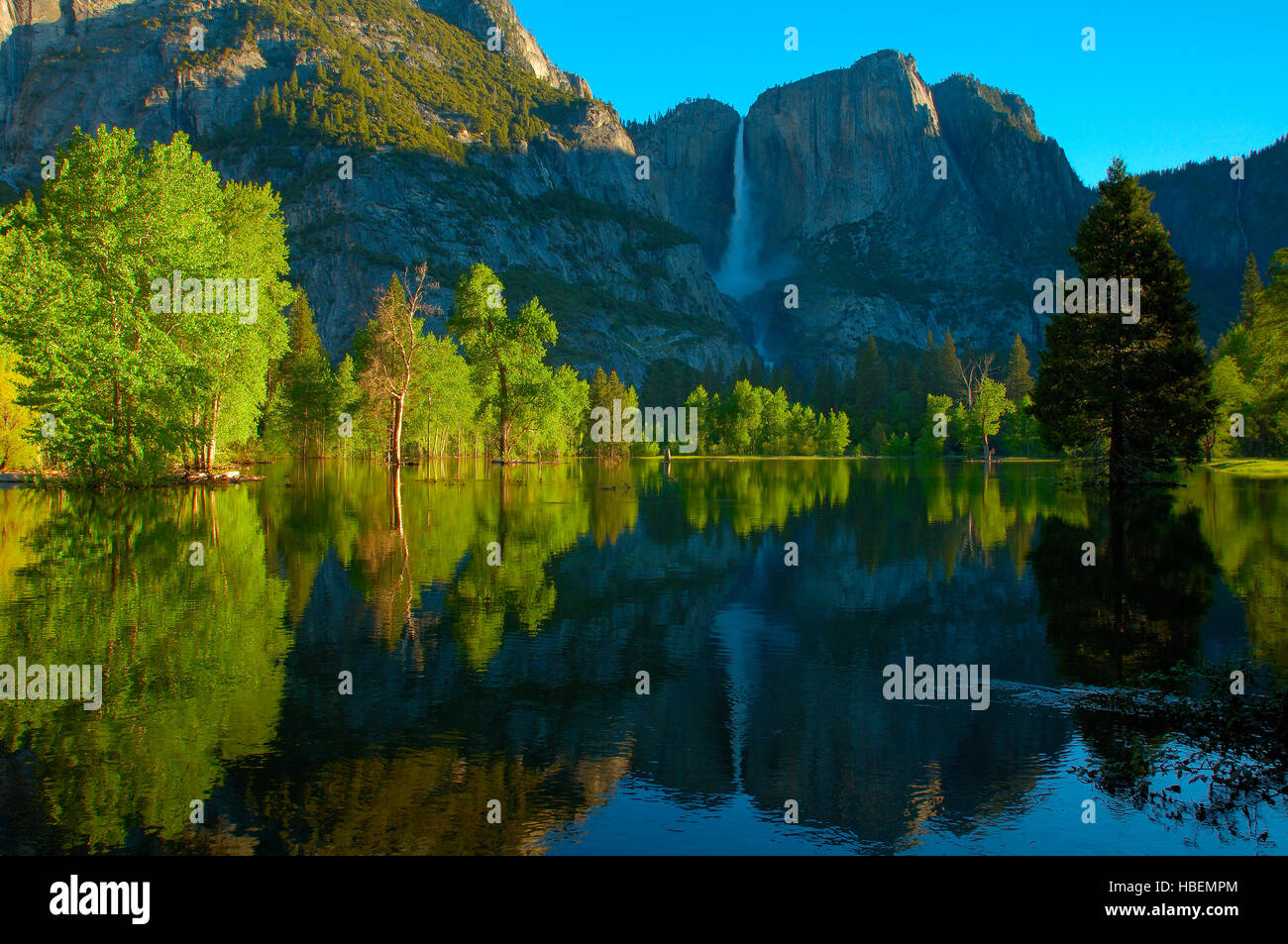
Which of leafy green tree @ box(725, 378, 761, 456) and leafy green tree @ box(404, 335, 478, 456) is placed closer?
leafy green tree @ box(404, 335, 478, 456)

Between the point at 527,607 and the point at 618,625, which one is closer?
the point at 618,625

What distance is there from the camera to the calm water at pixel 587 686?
800 centimetres

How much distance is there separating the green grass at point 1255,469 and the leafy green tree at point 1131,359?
86.1 ft

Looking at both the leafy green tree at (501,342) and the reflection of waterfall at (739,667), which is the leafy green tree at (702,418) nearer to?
the leafy green tree at (501,342)

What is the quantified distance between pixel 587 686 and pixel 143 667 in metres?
6.82

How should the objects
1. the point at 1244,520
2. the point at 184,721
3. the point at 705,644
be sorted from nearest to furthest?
the point at 184,721 < the point at 705,644 < the point at 1244,520

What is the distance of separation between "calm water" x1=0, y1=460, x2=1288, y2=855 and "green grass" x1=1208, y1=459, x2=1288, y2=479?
52.3m

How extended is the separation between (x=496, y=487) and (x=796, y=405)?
147 meters

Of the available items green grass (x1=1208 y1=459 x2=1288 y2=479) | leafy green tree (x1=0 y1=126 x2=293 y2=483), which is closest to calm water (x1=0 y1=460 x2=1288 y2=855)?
leafy green tree (x1=0 y1=126 x2=293 y2=483)

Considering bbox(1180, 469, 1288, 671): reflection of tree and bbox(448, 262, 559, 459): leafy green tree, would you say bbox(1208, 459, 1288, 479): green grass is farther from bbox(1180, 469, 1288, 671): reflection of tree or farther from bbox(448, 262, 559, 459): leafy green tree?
bbox(448, 262, 559, 459): leafy green tree

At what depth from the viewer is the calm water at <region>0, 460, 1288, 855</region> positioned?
8.00 metres
